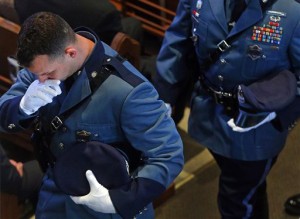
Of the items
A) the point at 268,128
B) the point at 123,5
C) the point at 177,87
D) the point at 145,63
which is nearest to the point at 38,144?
the point at 177,87

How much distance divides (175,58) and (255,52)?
1.00 ft

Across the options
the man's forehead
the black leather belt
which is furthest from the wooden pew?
the man's forehead

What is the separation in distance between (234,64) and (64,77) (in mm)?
559

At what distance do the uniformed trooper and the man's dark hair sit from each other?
0.55 metres

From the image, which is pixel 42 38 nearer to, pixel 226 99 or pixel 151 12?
pixel 226 99

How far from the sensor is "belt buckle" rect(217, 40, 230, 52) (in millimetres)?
1662

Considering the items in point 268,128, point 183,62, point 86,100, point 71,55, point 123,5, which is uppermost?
point 71,55

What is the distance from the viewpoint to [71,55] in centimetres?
131

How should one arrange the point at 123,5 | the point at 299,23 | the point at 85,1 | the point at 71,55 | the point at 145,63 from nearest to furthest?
the point at 71,55 < the point at 299,23 < the point at 85,1 < the point at 145,63 < the point at 123,5

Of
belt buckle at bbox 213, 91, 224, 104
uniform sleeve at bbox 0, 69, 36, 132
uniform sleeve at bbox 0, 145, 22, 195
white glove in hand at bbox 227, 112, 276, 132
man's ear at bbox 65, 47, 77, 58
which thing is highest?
man's ear at bbox 65, 47, 77, 58

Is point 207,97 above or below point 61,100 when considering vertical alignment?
below

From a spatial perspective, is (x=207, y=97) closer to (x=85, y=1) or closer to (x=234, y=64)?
(x=234, y=64)

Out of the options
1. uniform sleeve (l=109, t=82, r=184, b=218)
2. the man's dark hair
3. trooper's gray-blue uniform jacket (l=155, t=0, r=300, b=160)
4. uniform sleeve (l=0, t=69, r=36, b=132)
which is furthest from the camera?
trooper's gray-blue uniform jacket (l=155, t=0, r=300, b=160)

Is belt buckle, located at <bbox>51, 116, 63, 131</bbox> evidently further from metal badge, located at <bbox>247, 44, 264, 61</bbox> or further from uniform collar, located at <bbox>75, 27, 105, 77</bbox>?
metal badge, located at <bbox>247, 44, 264, 61</bbox>
